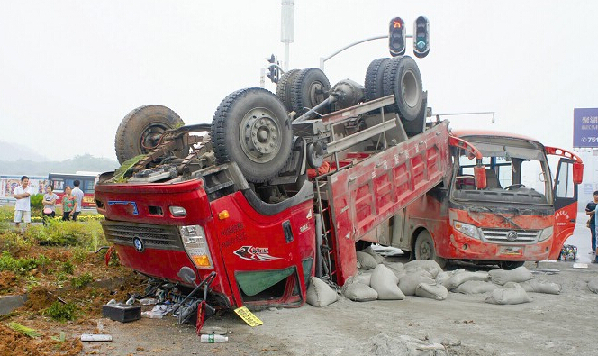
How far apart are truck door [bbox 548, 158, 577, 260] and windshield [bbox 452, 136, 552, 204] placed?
0.73 ft

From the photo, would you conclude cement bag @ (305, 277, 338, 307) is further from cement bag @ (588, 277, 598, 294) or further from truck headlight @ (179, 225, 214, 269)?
cement bag @ (588, 277, 598, 294)

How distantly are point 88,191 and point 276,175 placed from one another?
2776 centimetres

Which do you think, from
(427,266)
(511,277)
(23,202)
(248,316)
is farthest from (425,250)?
(23,202)

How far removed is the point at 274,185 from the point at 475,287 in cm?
298

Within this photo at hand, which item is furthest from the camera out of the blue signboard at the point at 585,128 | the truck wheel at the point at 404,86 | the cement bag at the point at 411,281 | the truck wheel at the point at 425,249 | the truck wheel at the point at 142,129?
the blue signboard at the point at 585,128

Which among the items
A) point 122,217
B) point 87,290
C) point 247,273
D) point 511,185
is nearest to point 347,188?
point 247,273

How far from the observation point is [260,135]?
5.51 metres

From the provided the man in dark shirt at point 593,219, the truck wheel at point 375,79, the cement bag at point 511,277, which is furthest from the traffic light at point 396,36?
the cement bag at point 511,277

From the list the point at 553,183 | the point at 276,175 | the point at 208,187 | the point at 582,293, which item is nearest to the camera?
the point at 208,187

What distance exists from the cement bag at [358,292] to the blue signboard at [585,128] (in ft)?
134

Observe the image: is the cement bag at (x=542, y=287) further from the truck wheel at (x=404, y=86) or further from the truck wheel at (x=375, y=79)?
the truck wheel at (x=375, y=79)

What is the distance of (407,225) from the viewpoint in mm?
9758

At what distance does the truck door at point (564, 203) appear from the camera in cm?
919

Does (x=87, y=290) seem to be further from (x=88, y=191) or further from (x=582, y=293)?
(x=88, y=191)
